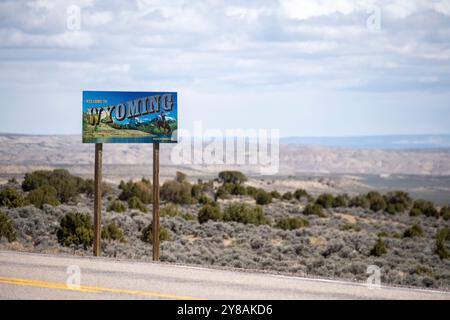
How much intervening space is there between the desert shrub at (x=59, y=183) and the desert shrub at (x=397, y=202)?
75.4 ft

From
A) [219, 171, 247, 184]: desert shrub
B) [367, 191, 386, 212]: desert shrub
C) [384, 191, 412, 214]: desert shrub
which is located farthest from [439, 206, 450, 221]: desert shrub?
[219, 171, 247, 184]: desert shrub

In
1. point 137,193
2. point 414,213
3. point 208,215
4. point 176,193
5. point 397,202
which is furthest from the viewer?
point 397,202

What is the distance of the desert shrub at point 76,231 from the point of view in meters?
30.1

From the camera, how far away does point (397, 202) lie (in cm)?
7425

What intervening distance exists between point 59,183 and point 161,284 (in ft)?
139

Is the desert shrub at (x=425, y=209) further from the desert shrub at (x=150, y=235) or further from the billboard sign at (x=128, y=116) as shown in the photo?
the billboard sign at (x=128, y=116)

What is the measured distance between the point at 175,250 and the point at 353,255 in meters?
7.85

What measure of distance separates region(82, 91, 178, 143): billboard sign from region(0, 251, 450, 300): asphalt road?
146 inches

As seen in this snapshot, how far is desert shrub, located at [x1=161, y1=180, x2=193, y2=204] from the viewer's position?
62.3 meters

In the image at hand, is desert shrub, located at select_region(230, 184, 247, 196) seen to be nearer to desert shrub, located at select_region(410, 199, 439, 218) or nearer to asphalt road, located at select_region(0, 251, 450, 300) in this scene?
desert shrub, located at select_region(410, 199, 439, 218)

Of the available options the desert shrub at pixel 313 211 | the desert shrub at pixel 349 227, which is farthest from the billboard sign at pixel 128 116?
the desert shrub at pixel 313 211

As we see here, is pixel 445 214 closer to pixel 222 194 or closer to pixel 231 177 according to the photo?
pixel 222 194

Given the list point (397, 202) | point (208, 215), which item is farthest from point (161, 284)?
point (397, 202)

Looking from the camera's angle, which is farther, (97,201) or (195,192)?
(195,192)
